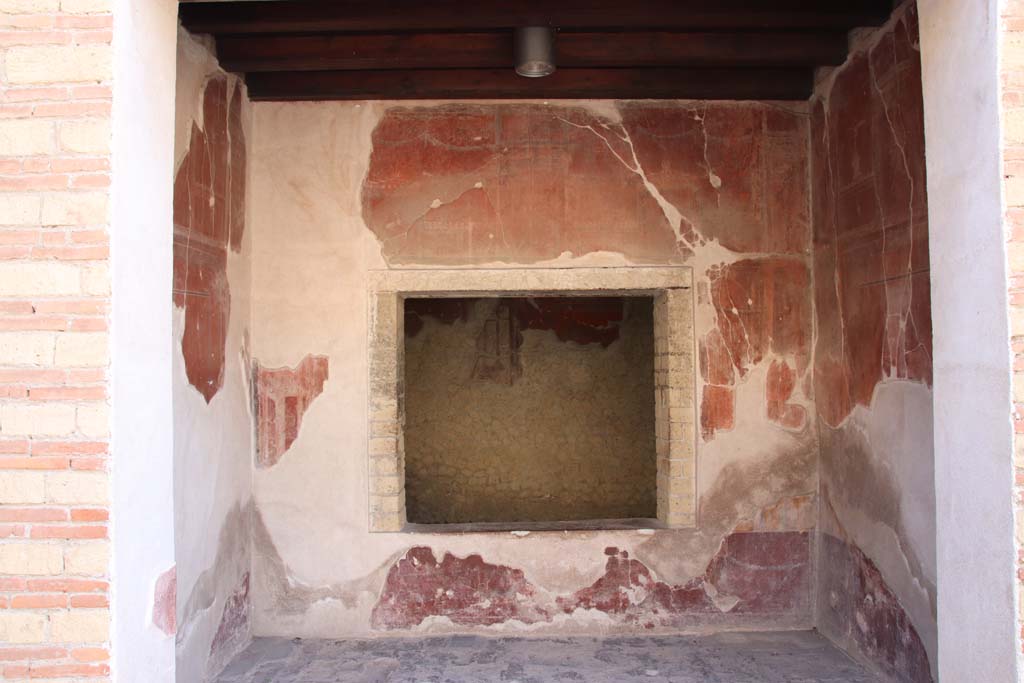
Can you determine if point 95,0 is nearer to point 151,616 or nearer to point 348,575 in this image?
point 151,616

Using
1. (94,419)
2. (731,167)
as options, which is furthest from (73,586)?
(731,167)

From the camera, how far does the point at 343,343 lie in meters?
4.42

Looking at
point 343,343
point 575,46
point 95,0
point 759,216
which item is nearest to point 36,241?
point 95,0

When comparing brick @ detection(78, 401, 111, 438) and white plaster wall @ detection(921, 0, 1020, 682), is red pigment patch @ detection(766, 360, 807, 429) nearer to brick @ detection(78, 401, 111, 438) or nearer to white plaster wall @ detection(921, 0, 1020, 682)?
white plaster wall @ detection(921, 0, 1020, 682)

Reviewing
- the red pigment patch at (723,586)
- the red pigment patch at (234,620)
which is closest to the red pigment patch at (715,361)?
the red pigment patch at (723,586)

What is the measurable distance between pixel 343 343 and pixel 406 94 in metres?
1.43

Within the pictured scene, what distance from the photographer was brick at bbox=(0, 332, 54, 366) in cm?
223

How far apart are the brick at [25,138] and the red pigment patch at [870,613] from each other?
376 centimetres

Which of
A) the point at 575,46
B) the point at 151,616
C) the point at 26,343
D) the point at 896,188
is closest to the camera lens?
the point at 26,343

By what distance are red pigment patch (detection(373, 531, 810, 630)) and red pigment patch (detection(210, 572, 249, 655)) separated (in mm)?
706

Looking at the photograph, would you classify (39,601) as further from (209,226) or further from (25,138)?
(209,226)

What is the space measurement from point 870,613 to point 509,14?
3.31 meters

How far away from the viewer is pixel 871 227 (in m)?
3.81

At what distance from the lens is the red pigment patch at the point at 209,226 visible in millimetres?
3619
